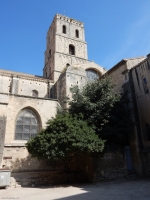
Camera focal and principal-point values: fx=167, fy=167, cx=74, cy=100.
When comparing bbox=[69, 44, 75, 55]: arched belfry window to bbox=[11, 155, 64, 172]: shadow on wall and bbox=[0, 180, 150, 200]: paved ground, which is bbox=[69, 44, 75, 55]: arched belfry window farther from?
bbox=[0, 180, 150, 200]: paved ground

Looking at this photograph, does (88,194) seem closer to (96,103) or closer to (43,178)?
(43,178)

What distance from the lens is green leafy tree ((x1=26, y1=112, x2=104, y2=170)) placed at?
30.1 ft

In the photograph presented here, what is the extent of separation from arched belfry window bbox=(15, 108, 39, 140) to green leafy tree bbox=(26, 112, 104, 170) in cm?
239

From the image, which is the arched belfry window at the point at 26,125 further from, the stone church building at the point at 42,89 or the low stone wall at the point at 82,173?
the low stone wall at the point at 82,173

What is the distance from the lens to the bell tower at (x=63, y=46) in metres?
24.8

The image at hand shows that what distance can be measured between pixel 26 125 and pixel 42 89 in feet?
28.6

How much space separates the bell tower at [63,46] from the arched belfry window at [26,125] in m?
10.6

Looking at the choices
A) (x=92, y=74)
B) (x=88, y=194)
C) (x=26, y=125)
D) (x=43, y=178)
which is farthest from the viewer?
(x=92, y=74)

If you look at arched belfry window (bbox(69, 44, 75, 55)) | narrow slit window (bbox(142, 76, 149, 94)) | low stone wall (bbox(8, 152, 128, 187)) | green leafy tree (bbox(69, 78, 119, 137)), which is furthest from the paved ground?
arched belfry window (bbox(69, 44, 75, 55))

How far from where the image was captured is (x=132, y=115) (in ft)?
43.5

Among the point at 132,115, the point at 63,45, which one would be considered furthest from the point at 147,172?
the point at 63,45

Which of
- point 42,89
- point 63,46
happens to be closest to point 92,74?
point 42,89

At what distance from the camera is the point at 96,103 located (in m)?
12.2

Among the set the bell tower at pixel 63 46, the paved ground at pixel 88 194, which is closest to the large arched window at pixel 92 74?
the bell tower at pixel 63 46
